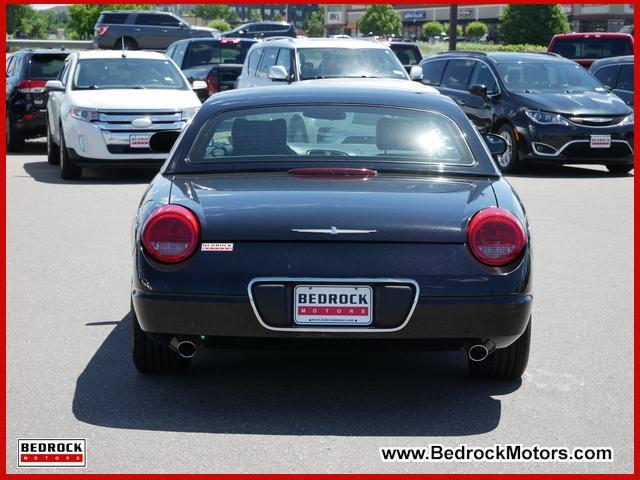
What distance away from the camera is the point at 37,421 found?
4.94 m

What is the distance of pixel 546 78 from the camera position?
17.5 meters

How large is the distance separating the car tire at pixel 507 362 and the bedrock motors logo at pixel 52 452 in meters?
1.94

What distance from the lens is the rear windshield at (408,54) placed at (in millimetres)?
31473

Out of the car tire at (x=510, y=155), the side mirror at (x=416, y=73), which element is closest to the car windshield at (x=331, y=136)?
the car tire at (x=510, y=155)

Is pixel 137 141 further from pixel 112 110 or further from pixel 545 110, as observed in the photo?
pixel 545 110

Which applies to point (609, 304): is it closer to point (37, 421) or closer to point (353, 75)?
point (37, 421)

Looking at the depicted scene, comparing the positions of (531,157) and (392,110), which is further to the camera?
(531,157)

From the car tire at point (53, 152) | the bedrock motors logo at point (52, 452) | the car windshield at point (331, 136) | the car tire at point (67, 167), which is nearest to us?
the bedrock motors logo at point (52, 452)

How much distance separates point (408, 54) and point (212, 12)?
486 feet

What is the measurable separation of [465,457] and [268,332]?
3.17 ft

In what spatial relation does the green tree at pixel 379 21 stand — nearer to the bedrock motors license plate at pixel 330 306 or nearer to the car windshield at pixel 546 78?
the car windshield at pixel 546 78

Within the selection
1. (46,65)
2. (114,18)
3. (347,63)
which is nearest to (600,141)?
(347,63)

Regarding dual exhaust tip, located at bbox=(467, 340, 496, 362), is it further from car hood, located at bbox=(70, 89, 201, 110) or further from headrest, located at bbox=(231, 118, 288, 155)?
car hood, located at bbox=(70, 89, 201, 110)

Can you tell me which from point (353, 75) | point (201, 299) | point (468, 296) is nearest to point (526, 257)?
point (468, 296)
